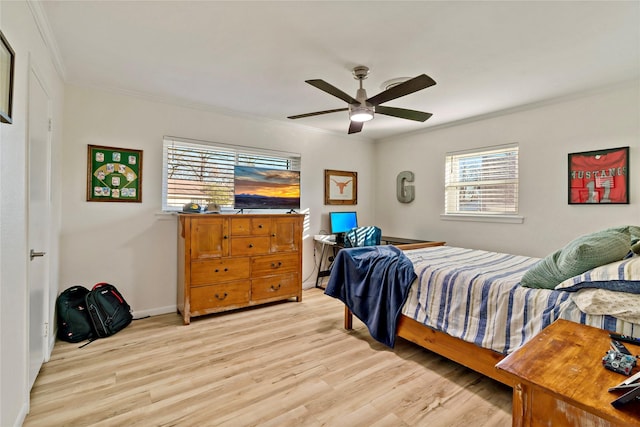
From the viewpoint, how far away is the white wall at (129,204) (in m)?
3.02

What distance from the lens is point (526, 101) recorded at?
3.38m

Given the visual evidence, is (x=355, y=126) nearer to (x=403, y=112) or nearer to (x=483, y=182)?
(x=403, y=112)

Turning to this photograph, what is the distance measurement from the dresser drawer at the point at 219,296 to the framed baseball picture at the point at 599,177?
11.9ft

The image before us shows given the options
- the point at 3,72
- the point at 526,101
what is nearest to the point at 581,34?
the point at 526,101

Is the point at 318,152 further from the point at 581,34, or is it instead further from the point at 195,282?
the point at 581,34

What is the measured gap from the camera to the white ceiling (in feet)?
6.16

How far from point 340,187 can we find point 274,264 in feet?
5.89

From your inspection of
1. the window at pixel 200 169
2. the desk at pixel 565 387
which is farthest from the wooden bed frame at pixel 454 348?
the window at pixel 200 169

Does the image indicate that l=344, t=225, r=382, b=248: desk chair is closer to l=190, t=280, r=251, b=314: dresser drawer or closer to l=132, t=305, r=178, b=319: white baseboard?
l=190, t=280, r=251, b=314: dresser drawer

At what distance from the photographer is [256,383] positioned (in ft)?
7.06

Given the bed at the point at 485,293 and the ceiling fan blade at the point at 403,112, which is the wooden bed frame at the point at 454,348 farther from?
the ceiling fan blade at the point at 403,112

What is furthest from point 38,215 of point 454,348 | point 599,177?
point 599,177

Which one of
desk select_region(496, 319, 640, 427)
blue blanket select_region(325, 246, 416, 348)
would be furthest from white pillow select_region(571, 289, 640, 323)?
blue blanket select_region(325, 246, 416, 348)

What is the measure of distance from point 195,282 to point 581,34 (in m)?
3.80
